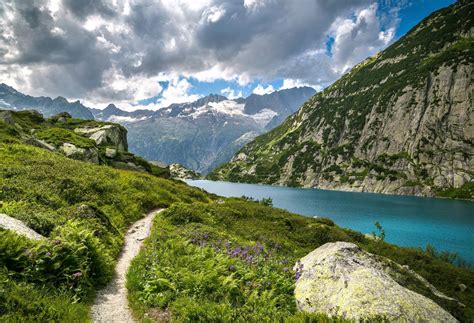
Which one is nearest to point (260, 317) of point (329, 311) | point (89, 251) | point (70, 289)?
point (329, 311)

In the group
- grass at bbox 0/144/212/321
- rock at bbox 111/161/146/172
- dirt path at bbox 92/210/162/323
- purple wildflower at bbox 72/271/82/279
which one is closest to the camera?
grass at bbox 0/144/212/321

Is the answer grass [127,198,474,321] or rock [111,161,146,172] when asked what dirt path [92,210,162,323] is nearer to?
grass [127,198,474,321]

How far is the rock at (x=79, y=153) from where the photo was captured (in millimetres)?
45750

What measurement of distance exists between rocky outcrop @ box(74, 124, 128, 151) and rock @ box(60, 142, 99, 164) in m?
18.0

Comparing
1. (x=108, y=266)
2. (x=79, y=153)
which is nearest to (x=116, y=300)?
(x=108, y=266)

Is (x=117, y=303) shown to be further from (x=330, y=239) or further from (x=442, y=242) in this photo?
(x=442, y=242)

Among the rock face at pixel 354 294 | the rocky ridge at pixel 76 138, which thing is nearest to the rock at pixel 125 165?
the rocky ridge at pixel 76 138

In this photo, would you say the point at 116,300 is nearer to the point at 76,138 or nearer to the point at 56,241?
the point at 56,241

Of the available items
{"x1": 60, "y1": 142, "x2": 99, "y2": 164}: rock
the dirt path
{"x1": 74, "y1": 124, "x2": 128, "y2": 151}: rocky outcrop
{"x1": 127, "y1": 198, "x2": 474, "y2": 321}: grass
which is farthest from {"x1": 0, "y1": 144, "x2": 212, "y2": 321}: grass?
{"x1": 74, "y1": 124, "x2": 128, "y2": 151}: rocky outcrop

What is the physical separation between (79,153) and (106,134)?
28.7m

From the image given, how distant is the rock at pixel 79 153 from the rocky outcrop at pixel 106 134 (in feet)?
59.1

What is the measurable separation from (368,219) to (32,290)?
86053mm

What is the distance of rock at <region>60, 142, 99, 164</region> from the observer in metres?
45.8

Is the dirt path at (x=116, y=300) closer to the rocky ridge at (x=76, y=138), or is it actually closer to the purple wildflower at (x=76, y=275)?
the purple wildflower at (x=76, y=275)
